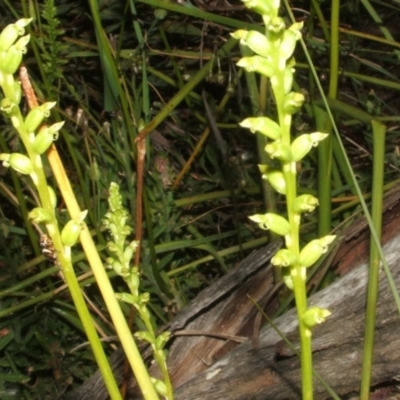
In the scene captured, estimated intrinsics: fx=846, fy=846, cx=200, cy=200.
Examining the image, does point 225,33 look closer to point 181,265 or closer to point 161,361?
point 181,265

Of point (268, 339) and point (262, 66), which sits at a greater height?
point (262, 66)

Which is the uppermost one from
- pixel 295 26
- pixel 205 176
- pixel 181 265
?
pixel 295 26

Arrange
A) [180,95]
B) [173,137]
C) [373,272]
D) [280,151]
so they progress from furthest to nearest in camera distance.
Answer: [173,137] → [180,95] → [373,272] → [280,151]

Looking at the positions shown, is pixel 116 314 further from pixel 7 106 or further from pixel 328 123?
pixel 328 123

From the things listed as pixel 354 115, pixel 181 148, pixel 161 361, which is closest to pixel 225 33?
pixel 181 148

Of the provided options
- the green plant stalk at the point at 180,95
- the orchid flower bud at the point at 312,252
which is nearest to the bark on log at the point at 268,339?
the green plant stalk at the point at 180,95

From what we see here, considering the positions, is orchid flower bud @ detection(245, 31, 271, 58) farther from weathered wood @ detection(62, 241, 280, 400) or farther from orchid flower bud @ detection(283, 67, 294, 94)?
weathered wood @ detection(62, 241, 280, 400)

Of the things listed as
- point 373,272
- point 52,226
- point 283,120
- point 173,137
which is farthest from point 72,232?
point 173,137
